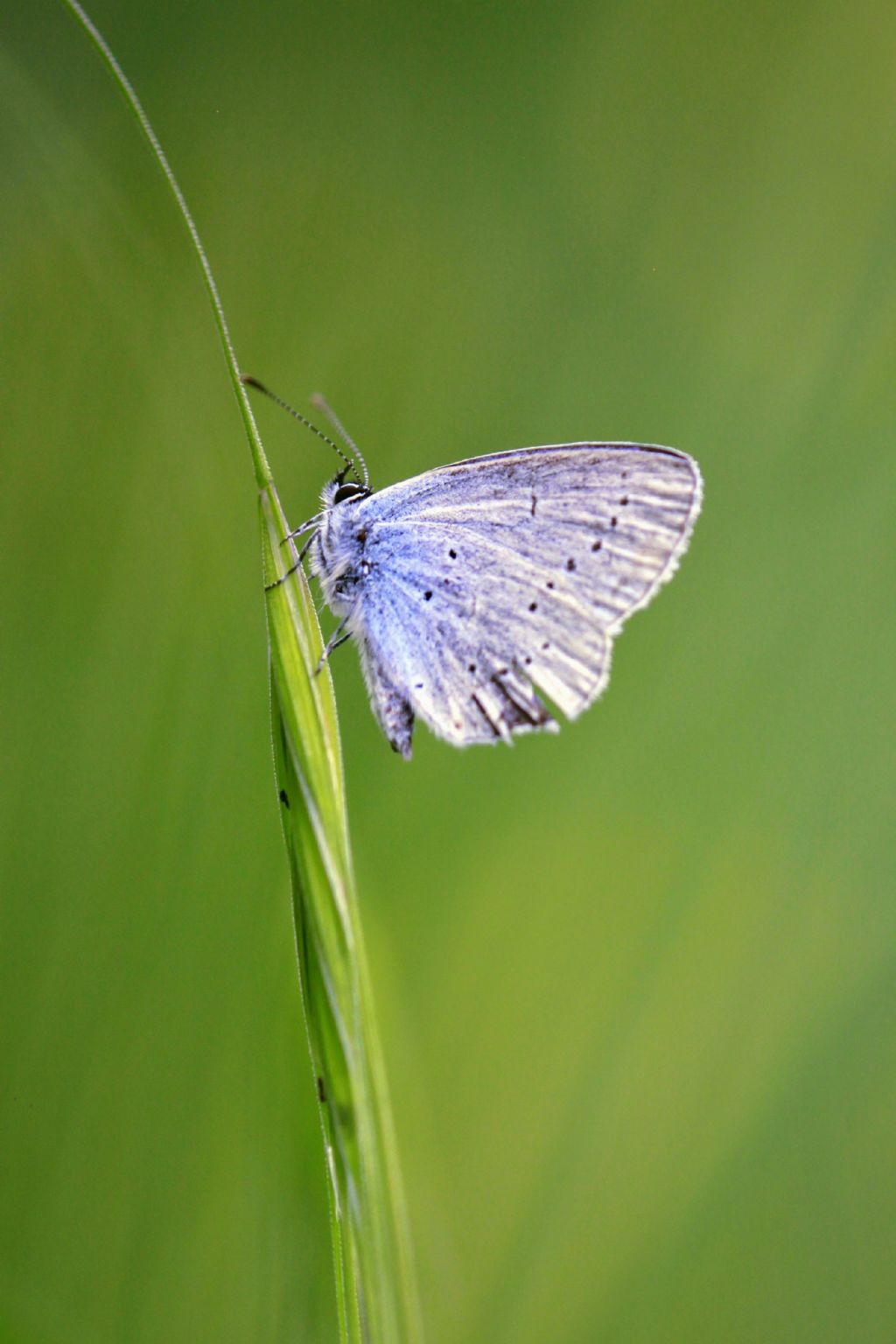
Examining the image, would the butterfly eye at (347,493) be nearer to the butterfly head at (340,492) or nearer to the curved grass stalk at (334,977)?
the butterfly head at (340,492)

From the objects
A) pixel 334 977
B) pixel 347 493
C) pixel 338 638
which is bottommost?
pixel 334 977

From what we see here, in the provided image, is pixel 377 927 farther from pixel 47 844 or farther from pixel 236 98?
pixel 236 98

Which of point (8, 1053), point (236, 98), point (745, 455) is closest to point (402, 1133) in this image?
point (8, 1053)

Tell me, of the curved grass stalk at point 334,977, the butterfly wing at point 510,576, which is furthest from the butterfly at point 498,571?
the curved grass stalk at point 334,977

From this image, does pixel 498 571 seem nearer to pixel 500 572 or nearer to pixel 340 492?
pixel 500 572

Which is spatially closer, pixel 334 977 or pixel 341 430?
pixel 334 977

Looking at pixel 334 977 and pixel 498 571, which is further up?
pixel 498 571

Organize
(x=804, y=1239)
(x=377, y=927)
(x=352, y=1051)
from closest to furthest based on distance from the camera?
(x=352, y=1051)
(x=377, y=927)
(x=804, y=1239)

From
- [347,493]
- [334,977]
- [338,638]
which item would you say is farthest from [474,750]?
[334,977]
